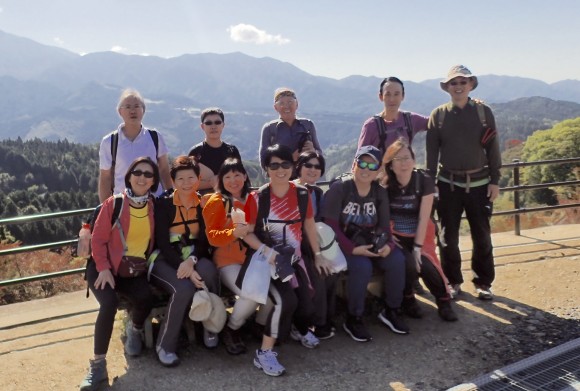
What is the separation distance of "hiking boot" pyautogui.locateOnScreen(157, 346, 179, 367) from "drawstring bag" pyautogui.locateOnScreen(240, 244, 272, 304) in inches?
27.6

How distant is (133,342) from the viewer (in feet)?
12.5

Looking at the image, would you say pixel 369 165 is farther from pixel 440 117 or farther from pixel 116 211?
pixel 116 211

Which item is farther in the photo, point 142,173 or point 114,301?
point 142,173

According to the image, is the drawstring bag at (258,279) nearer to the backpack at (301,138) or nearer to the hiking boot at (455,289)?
the backpack at (301,138)

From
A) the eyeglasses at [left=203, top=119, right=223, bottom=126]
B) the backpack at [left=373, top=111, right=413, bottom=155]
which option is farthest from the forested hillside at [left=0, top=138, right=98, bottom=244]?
the backpack at [left=373, top=111, right=413, bottom=155]

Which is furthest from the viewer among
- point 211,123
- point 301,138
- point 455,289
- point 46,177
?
point 46,177

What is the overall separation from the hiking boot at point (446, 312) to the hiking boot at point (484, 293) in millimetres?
583

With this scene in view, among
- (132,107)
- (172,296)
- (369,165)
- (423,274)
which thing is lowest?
(423,274)

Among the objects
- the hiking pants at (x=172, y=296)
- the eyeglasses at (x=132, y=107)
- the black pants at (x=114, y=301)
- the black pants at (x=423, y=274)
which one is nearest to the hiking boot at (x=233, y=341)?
the hiking pants at (x=172, y=296)

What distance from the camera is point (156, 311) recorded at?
151 inches

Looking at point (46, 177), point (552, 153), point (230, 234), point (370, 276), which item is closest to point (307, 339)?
point (370, 276)

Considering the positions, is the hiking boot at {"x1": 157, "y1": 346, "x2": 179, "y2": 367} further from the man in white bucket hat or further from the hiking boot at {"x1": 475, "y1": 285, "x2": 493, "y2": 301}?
the hiking boot at {"x1": 475, "y1": 285, "x2": 493, "y2": 301}

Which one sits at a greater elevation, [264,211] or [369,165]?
[369,165]

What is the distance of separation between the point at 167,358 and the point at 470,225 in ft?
10.4
